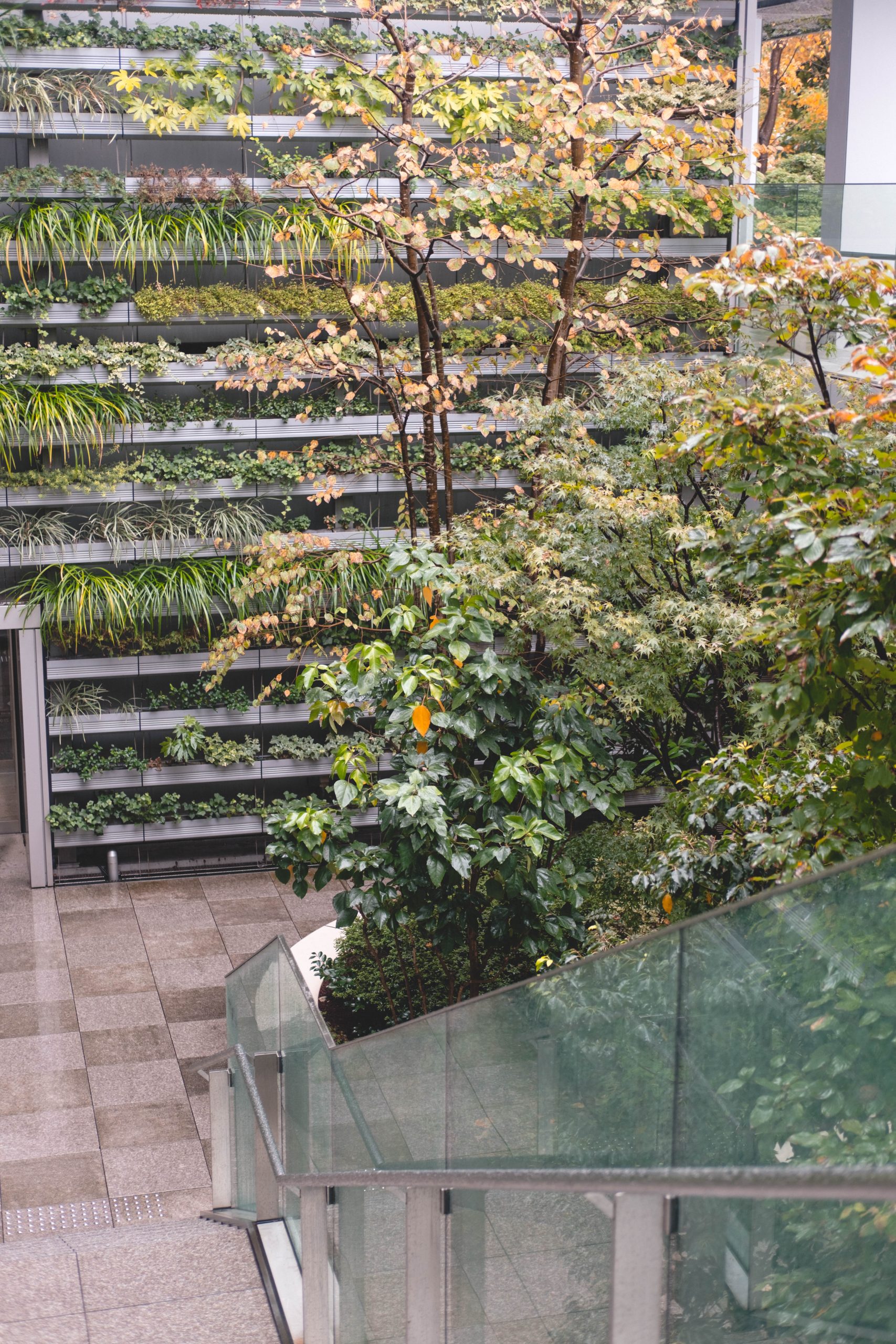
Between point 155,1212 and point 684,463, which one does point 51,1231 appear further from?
point 684,463

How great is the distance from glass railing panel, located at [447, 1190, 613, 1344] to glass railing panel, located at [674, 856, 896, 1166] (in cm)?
28

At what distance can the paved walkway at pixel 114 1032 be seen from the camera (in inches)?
236

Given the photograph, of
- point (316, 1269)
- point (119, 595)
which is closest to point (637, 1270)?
point (316, 1269)

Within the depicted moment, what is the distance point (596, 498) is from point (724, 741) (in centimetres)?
156

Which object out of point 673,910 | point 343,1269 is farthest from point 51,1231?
point 673,910

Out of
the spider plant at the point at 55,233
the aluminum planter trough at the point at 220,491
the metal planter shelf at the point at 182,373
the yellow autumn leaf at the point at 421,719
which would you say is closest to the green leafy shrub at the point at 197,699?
the aluminum planter trough at the point at 220,491

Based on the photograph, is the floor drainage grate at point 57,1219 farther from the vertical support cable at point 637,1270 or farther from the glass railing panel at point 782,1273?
the glass railing panel at point 782,1273

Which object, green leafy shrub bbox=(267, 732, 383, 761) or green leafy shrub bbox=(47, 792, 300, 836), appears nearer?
green leafy shrub bbox=(47, 792, 300, 836)

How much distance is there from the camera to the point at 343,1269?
3.50 meters

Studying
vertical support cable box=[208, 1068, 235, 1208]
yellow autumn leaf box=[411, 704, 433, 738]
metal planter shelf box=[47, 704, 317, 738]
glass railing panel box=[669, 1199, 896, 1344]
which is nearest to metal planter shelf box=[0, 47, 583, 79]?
metal planter shelf box=[47, 704, 317, 738]

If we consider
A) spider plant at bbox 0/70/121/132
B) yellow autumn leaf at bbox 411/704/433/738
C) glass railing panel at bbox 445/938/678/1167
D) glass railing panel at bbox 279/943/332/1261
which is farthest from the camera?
spider plant at bbox 0/70/121/132

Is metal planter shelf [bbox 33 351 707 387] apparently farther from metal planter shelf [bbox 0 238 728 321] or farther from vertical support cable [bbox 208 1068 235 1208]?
vertical support cable [bbox 208 1068 235 1208]

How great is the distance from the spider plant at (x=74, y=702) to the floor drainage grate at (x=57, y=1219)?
386cm

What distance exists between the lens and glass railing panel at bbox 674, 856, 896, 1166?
1.35 meters
